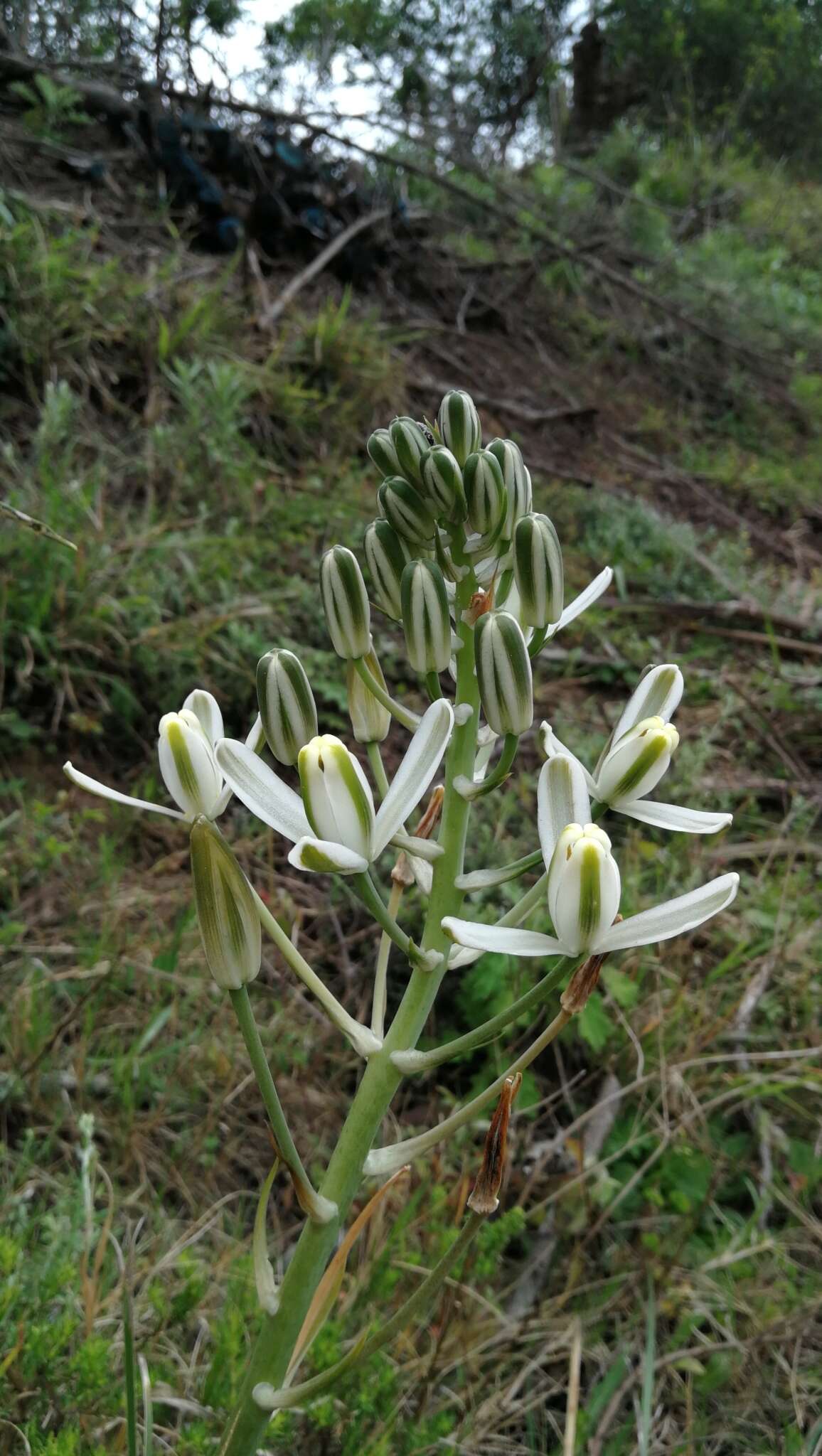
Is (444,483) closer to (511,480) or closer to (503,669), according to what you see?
(511,480)

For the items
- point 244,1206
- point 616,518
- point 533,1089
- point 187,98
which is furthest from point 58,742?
point 187,98

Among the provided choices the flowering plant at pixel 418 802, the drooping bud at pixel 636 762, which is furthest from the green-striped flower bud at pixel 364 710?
the drooping bud at pixel 636 762

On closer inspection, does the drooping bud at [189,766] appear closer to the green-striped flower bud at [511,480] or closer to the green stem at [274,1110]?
the green stem at [274,1110]

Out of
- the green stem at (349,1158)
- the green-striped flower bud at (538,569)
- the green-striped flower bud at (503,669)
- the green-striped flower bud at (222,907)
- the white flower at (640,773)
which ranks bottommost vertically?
the green stem at (349,1158)

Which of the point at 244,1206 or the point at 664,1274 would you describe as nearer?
the point at 664,1274

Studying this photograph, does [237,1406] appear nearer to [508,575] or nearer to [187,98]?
[508,575]

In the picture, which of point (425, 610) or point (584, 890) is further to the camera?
point (425, 610)

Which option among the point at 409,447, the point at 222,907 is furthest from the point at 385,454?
the point at 222,907
